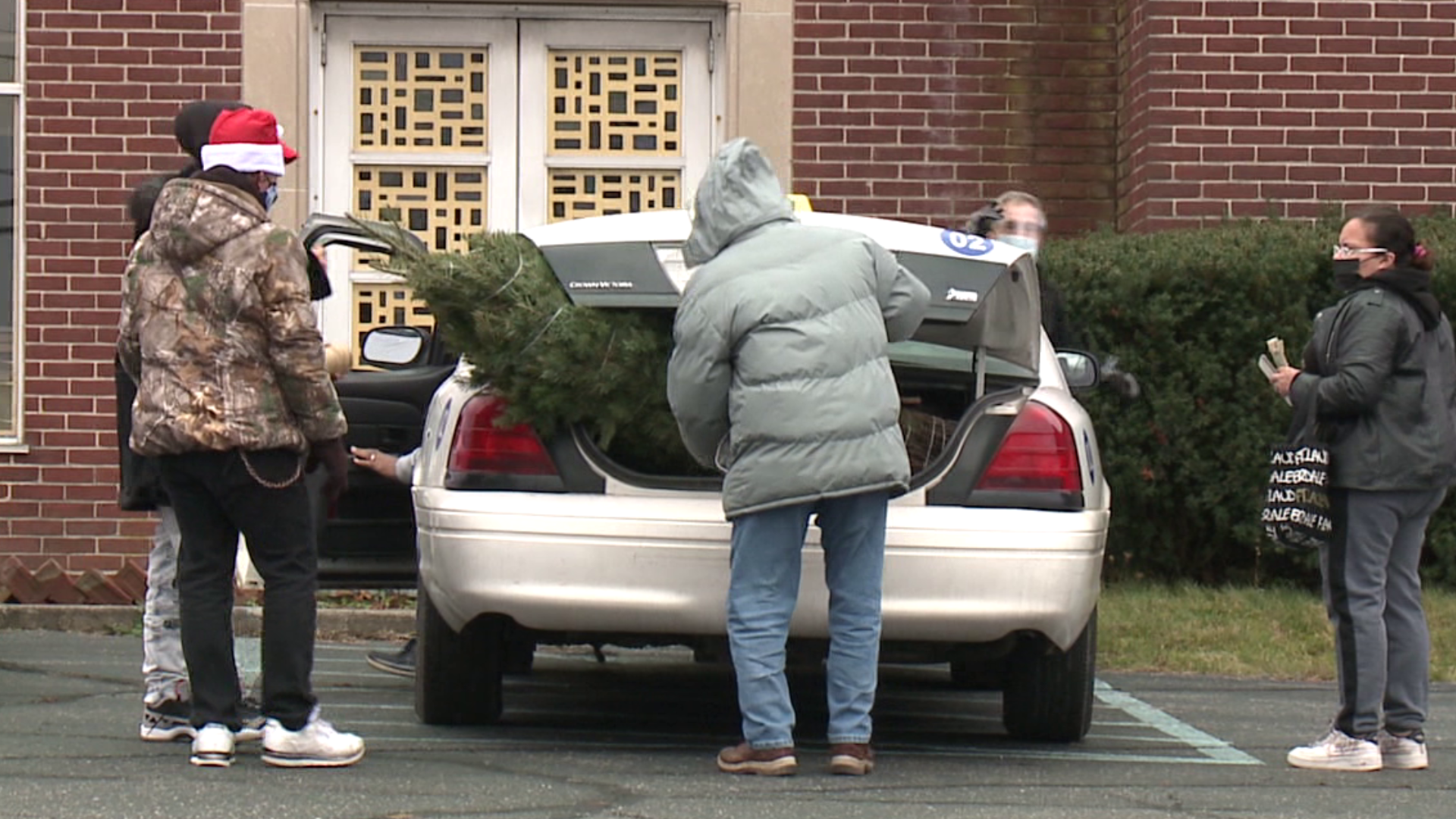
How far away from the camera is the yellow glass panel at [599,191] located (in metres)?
12.5

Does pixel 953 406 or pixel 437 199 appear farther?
pixel 437 199

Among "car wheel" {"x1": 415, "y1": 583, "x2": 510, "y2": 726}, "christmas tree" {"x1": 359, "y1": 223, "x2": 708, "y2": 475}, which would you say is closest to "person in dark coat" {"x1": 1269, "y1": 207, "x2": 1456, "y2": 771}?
"christmas tree" {"x1": 359, "y1": 223, "x2": 708, "y2": 475}

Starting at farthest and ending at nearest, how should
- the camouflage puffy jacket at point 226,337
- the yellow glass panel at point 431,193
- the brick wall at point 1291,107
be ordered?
the yellow glass panel at point 431,193 → the brick wall at point 1291,107 → the camouflage puffy jacket at point 226,337

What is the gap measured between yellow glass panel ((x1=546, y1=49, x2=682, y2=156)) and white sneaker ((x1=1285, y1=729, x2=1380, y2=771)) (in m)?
6.45

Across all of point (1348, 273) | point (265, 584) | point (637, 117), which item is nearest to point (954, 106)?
point (637, 117)

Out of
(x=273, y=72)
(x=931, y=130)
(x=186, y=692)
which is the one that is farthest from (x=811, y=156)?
(x=186, y=692)

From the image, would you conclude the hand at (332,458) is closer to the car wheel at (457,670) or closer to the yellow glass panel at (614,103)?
the car wheel at (457,670)

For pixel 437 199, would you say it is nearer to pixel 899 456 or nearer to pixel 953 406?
pixel 953 406

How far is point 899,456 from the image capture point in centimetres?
615

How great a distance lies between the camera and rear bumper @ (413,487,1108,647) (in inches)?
250

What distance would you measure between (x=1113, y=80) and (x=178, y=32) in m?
4.53

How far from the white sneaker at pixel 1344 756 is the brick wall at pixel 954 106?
5.99m

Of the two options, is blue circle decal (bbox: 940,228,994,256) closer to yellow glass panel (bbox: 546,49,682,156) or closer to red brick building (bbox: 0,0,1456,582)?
red brick building (bbox: 0,0,1456,582)

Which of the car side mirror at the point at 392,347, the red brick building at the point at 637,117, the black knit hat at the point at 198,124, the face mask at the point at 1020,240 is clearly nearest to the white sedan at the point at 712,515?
the car side mirror at the point at 392,347
